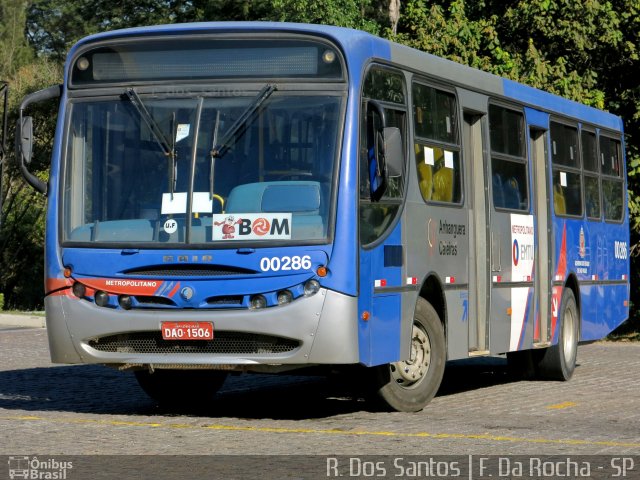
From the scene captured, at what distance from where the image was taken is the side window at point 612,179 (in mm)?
18344

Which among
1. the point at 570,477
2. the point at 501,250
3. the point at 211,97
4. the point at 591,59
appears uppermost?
the point at 591,59

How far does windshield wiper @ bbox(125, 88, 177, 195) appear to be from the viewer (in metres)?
11.4

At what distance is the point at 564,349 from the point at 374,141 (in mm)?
5788

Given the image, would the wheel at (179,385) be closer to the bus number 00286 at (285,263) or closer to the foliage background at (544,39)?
the bus number 00286 at (285,263)

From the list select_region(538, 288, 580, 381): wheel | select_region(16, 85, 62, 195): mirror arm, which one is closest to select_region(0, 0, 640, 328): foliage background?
select_region(538, 288, 580, 381): wheel

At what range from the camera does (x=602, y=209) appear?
18125mm

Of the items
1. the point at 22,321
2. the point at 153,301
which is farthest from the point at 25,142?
the point at 22,321

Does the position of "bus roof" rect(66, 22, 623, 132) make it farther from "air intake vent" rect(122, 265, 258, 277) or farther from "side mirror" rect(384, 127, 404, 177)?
"air intake vent" rect(122, 265, 258, 277)

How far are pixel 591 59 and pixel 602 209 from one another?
10712 millimetres

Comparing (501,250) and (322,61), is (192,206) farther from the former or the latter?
(501,250)

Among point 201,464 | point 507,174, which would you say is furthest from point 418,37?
point 201,464

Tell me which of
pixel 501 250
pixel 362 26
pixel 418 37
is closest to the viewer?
pixel 501 250

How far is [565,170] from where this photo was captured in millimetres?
16734

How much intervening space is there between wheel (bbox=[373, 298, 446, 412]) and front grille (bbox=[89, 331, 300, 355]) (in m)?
1.32
